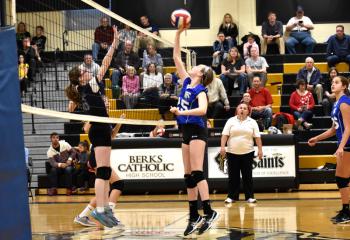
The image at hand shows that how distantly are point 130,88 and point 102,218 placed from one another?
9.02m

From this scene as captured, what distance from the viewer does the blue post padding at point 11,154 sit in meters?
6.09

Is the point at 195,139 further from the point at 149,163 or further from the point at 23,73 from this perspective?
the point at 23,73

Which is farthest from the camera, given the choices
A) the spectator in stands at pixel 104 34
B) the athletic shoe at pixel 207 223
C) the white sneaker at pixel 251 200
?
the spectator in stands at pixel 104 34

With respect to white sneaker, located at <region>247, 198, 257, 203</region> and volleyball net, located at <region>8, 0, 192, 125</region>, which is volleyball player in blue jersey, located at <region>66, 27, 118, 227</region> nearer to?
white sneaker, located at <region>247, 198, 257, 203</region>

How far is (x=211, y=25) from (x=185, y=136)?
14.6 metres

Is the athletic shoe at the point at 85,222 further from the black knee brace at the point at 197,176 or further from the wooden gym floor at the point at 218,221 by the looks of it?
the black knee brace at the point at 197,176

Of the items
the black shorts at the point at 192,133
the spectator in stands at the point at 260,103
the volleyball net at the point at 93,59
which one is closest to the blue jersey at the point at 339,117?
the black shorts at the point at 192,133

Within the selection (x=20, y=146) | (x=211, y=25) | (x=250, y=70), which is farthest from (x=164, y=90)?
(x=20, y=146)

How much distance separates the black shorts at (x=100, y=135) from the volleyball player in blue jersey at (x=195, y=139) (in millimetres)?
1052

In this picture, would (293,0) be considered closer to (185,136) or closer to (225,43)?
(225,43)

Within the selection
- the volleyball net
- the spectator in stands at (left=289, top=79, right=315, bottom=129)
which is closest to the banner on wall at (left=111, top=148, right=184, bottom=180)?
the volleyball net

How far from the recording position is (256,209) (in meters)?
13.2

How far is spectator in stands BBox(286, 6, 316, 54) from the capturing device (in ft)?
73.5

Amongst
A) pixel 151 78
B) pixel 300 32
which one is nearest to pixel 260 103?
pixel 151 78
